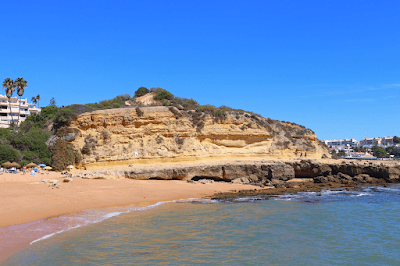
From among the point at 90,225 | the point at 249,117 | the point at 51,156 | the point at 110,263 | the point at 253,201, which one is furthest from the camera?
the point at 249,117

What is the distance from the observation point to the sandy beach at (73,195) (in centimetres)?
997

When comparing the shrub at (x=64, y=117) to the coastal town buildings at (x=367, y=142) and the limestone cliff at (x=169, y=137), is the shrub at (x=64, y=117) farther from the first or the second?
the coastal town buildings at (x=367, y=142)

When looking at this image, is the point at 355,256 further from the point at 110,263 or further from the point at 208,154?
the point at 208,154

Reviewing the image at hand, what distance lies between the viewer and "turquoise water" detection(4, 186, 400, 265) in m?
A: 6.91

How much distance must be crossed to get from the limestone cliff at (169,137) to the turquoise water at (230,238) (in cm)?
1039

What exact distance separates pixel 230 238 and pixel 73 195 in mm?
8697

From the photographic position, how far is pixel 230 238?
28.6 feet

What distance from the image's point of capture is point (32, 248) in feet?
23.7

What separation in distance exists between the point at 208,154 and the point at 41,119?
25.6 meters

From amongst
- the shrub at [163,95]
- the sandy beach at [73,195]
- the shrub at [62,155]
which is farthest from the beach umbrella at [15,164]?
the shrub at [163,95]

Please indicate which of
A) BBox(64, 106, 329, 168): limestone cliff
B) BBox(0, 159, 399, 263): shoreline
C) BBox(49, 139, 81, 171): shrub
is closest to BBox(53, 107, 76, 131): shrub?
BBox(64, 106, 329, 168): limestone cliff

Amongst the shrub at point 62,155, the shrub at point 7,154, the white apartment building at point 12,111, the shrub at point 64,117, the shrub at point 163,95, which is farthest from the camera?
the white apartment building at point 12,111

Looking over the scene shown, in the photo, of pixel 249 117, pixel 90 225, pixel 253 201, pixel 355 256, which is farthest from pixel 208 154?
pixel 355 256

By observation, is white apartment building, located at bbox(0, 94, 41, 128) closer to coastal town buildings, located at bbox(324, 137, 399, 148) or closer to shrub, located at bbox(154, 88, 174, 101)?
shrub, located at bbox(154, 88, 174, 101)
